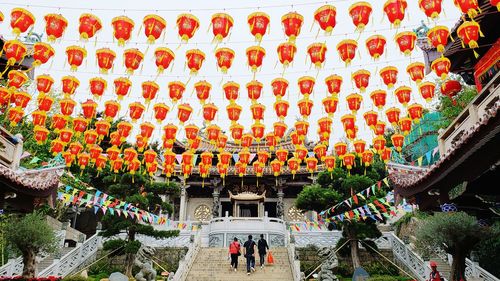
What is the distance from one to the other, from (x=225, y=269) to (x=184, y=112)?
21.5ft

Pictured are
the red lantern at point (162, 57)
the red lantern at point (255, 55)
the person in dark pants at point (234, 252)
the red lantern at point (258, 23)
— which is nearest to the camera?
the red lantern at point (258, 23)

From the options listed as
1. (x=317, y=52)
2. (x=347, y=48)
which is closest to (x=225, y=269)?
(x=317, y=52)

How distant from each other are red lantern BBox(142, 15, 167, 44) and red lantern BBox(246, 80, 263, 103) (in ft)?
10.1

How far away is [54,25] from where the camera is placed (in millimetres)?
9312

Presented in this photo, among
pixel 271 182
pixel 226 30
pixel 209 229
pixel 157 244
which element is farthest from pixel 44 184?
pixel 271 182

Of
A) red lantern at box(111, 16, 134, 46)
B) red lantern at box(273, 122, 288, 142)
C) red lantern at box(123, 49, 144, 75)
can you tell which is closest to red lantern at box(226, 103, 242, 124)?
red lantern at box(273, 122, 288, 142)

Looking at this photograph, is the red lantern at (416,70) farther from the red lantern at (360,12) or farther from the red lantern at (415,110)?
the red lantern at (360,12)

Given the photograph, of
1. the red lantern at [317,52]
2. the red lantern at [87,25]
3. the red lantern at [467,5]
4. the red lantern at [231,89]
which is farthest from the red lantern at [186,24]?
the red lantern at [467,5]

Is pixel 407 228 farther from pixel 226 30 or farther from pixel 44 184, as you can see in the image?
pixel 44 184

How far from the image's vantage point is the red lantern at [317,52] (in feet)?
32.6

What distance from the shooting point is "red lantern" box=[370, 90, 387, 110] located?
11727mm

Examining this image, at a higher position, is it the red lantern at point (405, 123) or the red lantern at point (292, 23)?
the red lantern at point (292, 23)

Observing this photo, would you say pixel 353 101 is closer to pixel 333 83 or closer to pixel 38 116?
pixel 333 83

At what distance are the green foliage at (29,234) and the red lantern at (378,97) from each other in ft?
38.1
